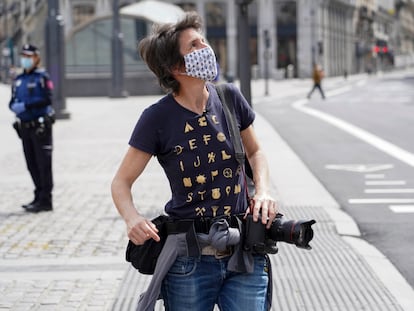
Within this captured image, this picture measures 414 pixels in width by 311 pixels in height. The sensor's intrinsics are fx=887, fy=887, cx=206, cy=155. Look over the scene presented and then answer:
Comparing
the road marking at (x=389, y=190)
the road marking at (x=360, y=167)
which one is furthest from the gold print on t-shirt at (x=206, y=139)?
the road marking at (x=360, y=167)

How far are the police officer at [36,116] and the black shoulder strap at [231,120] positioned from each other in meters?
6.36

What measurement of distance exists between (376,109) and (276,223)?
2658 cm

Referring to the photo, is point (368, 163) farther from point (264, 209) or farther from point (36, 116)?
point (264, 209)

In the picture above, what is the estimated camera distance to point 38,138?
963 cm

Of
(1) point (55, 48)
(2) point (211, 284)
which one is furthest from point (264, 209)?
(1) point (55, 48)

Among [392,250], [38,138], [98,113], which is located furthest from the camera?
[98,113]

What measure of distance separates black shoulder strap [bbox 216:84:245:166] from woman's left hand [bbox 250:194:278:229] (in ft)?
0.52

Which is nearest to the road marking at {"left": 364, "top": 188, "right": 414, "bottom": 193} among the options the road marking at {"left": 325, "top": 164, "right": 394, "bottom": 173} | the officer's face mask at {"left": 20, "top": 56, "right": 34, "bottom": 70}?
the road marking at {"left": 325, "top": 164, "right": 394, "bottom": 173}

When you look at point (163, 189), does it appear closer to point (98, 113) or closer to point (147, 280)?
point (147, 280)

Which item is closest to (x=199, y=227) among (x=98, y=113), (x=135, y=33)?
(x=98, y=113)

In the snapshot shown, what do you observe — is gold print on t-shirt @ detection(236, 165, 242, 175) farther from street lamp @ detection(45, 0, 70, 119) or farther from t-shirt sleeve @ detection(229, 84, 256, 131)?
street lamp @ detection(45, 0, 70, 119)

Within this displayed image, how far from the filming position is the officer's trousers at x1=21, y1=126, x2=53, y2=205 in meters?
9.64

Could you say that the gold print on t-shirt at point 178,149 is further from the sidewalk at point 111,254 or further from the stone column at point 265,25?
the stone column at point 265,25

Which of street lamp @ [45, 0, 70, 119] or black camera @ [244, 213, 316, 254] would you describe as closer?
black camera @ [244, 213, 316, 254]
